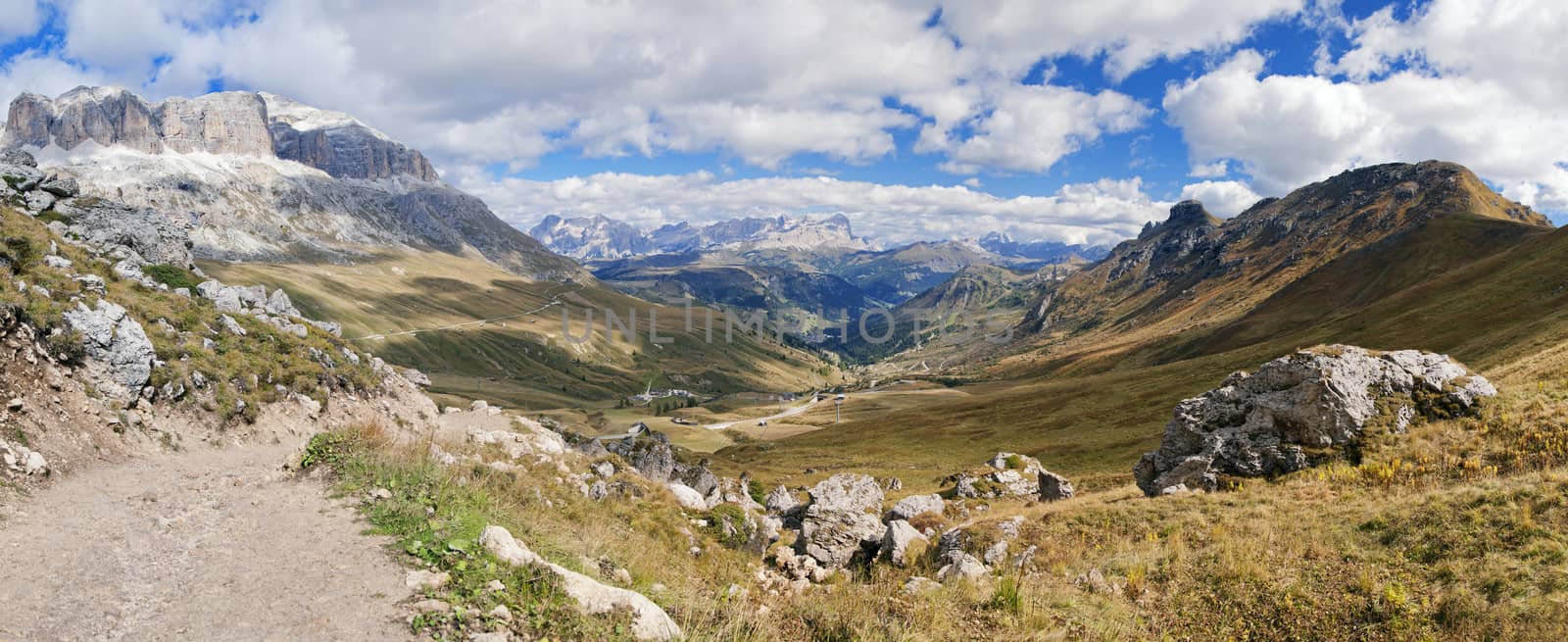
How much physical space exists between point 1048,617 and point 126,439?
2672cm

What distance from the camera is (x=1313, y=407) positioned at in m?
25.0

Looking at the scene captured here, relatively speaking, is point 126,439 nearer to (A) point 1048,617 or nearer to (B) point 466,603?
(B) point 466,603

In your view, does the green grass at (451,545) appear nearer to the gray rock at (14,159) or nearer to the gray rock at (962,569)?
the gray rock at (962,569)

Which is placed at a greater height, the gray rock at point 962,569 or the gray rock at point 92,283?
the gray rock at point 92,283

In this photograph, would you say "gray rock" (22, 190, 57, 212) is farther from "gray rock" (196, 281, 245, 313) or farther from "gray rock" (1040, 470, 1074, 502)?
"gray rock" (1040, 470, 1074, 502)

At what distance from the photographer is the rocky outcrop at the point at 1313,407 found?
24172 millimetres

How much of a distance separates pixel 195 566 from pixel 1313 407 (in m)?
34.0

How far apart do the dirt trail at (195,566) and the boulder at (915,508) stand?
26441 mm

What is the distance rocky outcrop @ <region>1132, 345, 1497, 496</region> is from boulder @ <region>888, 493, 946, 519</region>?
1107 cm

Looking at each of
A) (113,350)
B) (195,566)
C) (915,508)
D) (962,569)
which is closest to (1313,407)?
(962,569)

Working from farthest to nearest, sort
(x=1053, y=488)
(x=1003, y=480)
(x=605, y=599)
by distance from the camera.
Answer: (x=1003, y=480)
(x=1053, y=488)
(x=605, y=599)

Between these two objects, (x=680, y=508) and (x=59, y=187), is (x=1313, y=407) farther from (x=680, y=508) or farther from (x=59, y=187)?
(x=59, y=187)

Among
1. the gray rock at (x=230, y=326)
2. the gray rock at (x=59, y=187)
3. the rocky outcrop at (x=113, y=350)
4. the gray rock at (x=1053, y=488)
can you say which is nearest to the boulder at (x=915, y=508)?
the gray rock at (x=1053, y=488)

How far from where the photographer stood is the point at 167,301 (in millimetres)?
29750
